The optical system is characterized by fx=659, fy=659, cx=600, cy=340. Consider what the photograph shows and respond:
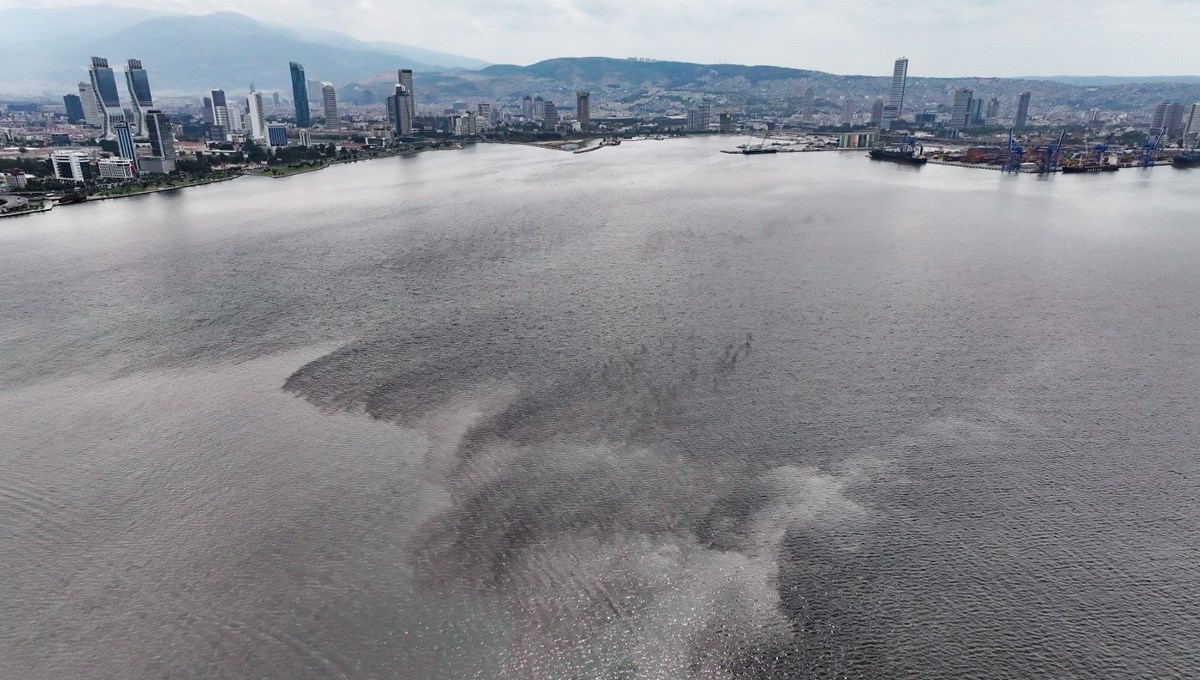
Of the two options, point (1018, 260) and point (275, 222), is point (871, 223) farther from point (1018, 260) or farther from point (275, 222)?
Answer: point (275, 222)

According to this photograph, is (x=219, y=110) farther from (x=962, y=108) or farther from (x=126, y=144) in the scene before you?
(x=962, y=108)

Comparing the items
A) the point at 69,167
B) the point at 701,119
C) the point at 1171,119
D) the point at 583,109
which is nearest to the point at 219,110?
the point at 583,109

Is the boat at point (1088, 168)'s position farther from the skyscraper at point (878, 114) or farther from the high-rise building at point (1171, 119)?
the skyscraper at point (878, 114)

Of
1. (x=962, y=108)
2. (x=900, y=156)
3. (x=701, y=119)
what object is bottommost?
(x=900, y=156)

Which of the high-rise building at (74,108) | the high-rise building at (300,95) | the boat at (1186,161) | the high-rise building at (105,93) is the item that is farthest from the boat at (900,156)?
the high-rise building at (74,108)

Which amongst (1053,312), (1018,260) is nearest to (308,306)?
(1053,312)
